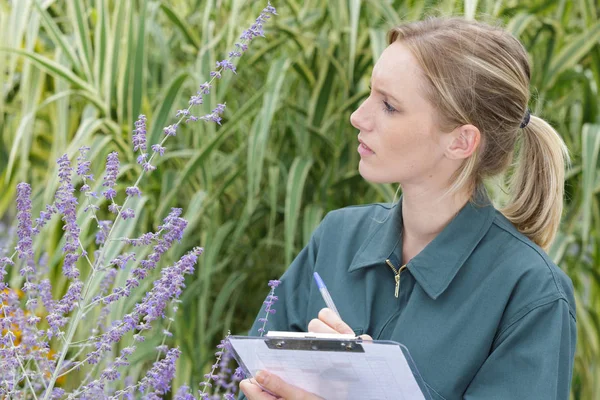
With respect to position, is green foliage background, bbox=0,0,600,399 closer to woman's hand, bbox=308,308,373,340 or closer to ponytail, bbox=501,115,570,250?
ponytail, bbox=501,115,570,250

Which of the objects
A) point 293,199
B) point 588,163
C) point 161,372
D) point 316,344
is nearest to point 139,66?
point 293,199

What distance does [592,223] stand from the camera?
2354 millimetres

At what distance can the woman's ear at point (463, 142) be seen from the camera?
123 cm

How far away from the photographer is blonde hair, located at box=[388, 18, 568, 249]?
121 centimetres

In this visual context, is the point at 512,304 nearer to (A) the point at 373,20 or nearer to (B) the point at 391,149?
(B) the point at 391,149

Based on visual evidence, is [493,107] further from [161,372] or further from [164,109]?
[164,109]

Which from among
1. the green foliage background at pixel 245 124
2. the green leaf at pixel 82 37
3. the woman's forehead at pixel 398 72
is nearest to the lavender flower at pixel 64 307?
the woman's forehead at pixel 398 72

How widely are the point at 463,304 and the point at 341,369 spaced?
247 millimetres

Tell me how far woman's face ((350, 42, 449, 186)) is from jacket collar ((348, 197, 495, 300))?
0.09 m

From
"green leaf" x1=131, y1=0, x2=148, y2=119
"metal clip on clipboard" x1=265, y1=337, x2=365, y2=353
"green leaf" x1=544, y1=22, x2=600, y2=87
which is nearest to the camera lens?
"metal clip on clipboard" x1=265, y1=337, x2=365, y2=353

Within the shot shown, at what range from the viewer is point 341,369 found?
1000mm

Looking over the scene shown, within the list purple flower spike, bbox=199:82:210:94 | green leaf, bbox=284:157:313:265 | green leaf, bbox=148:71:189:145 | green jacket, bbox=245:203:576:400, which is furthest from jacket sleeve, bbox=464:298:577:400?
green leaf, bbox=148:71:189:145

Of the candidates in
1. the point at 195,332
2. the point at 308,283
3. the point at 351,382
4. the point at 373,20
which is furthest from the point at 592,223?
the point at 351,382

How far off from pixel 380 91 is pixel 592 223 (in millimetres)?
1321
